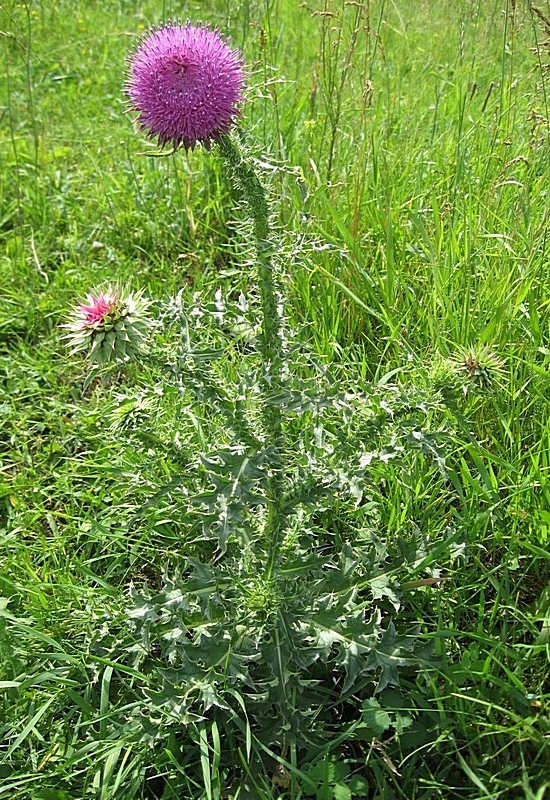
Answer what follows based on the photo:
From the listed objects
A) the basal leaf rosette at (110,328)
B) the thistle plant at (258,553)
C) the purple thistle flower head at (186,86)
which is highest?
the purple thistle flower head at (186,86)

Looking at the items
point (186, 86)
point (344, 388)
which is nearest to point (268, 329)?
point (186, 86)

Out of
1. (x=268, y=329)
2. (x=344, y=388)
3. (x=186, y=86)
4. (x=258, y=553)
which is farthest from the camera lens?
(x=344, y=388)

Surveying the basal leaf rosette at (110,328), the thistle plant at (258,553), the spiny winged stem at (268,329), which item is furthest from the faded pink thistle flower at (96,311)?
the spiny winged stem at (268,329)

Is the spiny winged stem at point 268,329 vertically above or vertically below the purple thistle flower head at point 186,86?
below

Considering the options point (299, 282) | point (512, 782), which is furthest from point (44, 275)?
point (512, 782)

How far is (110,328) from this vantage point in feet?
5.32

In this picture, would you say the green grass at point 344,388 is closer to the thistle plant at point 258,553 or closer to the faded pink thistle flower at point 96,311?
the thistle plant at point 258,553

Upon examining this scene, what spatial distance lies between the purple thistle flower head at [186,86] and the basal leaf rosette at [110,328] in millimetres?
401

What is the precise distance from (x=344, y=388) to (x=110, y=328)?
104 centimetres

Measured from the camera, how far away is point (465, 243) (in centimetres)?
248

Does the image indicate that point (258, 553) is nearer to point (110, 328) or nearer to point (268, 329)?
point (268, 329)

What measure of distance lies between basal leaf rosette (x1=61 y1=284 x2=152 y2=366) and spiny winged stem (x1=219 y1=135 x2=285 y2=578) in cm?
30

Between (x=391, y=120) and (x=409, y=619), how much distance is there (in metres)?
2.21

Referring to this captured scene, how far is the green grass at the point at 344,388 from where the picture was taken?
168cm
